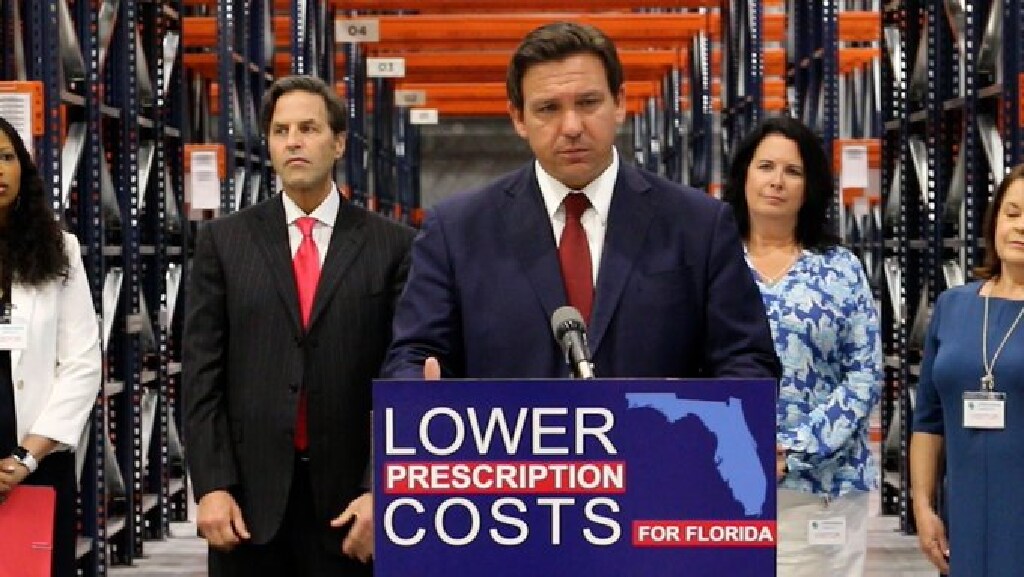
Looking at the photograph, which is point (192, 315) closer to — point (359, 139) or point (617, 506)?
point (617, 506)

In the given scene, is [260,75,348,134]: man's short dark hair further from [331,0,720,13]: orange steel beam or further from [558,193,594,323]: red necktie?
[331,0,720,13]: orange steel beam

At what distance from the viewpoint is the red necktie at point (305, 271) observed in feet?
12.5

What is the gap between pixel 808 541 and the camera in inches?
161

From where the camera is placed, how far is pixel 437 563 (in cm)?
226

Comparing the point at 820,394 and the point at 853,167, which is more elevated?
the point at 853,167

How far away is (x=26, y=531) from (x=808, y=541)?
1974 millimetres

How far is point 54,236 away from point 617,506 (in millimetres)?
2757

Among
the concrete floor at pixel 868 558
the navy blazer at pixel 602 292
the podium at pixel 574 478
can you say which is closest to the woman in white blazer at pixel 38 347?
the navy blazer at pixel 602 292

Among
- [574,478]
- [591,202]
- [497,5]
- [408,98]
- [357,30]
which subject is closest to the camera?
[574,478]

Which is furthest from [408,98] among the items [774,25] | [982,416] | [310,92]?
[982,416]

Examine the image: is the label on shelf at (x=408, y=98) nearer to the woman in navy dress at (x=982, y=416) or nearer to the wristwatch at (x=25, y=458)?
the wristwatch at (x=25, y=458)

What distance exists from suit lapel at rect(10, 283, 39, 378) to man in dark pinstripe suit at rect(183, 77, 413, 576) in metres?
0.90

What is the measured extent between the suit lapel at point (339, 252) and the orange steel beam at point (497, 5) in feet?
31.4

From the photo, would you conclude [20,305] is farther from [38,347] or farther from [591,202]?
[591,202]
